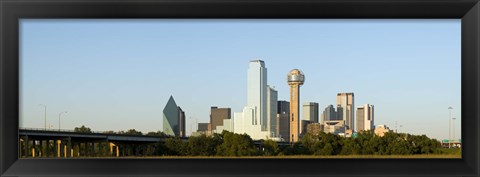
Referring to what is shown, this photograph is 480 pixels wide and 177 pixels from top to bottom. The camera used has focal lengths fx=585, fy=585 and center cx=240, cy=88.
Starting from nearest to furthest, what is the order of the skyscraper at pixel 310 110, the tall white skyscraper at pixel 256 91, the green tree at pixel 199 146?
the green tree at pixel 199 146 < the tall white skyscraper at pixel 256 91 < the skyscraper at pixel 310 110

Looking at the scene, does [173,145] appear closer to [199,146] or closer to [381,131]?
[199,146]

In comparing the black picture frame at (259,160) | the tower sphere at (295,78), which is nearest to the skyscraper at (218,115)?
the tower sphere at (295,78)

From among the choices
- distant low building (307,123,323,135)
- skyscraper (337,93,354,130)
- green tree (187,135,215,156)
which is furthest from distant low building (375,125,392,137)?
skyscraper (337,93,354,130)

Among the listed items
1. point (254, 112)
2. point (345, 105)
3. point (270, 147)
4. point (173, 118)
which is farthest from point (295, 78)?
point (270, 147)

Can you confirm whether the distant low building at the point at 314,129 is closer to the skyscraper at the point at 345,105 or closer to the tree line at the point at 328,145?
the skyscraper at the point at 345,105

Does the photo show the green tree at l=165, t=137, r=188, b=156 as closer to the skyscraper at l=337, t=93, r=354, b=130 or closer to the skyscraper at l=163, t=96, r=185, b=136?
the skyscraper at l=163, t=96, r=185, b=136

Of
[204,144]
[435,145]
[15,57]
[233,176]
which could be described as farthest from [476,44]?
[204,144]

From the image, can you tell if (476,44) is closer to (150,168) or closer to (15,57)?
(150,168)
